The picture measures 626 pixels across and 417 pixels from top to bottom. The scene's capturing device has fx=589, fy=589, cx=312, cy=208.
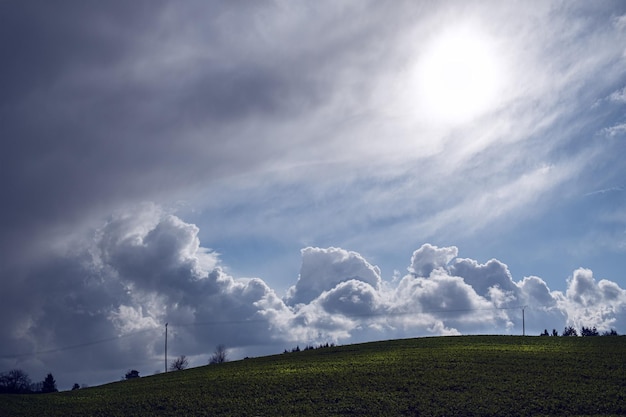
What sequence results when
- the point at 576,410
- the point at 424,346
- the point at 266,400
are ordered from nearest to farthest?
the point at 576,410 < the point at 266,400 < the point at 424,346

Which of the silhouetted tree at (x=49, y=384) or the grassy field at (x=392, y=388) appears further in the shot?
the silhouetted tree at (x=49, y=384)

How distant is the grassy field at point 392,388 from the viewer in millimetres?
49000

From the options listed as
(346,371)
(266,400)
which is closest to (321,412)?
(266,400)

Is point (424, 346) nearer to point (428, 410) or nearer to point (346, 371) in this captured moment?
point (346, 371)

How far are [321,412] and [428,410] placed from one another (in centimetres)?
874

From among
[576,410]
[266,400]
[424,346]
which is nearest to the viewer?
[576,410]

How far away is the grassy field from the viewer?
161 ft

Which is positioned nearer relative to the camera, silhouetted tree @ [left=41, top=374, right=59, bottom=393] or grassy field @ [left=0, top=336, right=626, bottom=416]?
grassy field @ [left=0, top=336, right=626, bottom=416]

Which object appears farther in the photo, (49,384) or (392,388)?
(49,384)

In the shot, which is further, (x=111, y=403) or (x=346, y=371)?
(x=346, y=371)

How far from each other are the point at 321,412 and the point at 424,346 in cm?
3770

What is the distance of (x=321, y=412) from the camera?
160 feet

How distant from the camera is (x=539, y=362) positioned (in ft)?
210

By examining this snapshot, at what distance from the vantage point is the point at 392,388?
179ft
